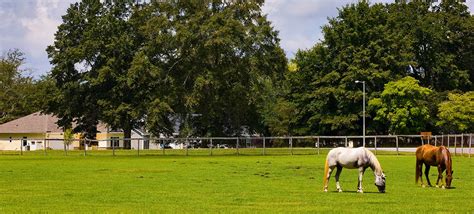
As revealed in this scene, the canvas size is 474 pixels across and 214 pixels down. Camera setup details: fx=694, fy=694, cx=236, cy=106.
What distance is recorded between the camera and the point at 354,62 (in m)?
83.5

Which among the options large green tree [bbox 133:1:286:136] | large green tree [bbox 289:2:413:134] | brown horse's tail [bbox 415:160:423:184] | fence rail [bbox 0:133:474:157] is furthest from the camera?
large green tree [bbox 289:2:413:134]

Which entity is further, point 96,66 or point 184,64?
point 96,66

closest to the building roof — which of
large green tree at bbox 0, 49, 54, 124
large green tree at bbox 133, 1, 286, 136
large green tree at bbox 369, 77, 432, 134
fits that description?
large green tree at bbox 0, 49, 54, 124

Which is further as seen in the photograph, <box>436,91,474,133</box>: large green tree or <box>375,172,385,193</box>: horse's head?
<box>436,91,474,133</box>: large green tree

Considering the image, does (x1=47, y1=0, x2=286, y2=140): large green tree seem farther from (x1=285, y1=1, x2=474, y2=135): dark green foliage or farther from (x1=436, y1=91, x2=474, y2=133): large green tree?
(x1=436, y1=91, x2=474, y2=133): large green tree

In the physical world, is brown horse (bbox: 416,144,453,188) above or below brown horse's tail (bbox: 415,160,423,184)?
above

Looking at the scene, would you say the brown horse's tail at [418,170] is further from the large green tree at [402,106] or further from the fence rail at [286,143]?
the large green tree at [402,106]

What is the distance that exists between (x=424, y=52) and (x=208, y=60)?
36.2 meters

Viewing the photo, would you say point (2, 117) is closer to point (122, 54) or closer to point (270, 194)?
point (122, 54)

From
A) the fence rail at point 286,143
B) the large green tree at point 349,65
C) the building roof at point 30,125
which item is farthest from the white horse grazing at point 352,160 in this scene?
the building roof at point 30,125

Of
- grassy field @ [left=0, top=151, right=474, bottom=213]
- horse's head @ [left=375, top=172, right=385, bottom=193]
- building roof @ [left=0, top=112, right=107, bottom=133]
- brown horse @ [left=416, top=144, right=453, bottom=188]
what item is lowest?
grassy field @ [left=0, top=151, right=474, bottom=213]

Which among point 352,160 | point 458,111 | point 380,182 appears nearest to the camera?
point 380,182

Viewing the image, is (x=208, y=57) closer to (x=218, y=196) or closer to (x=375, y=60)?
(x=375, y=60)

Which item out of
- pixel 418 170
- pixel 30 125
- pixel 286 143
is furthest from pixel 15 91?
pixel 418 170
